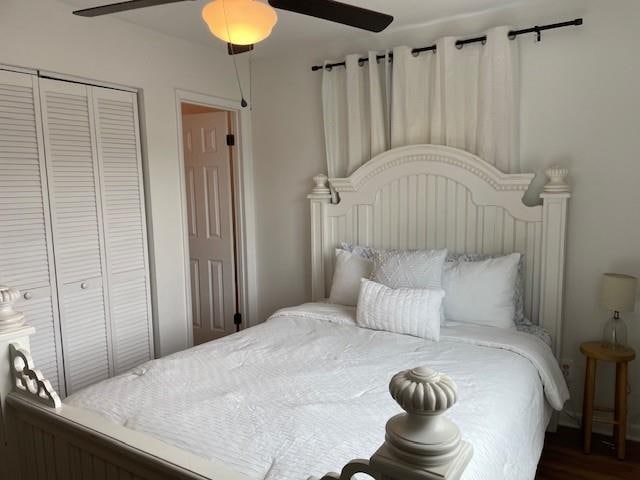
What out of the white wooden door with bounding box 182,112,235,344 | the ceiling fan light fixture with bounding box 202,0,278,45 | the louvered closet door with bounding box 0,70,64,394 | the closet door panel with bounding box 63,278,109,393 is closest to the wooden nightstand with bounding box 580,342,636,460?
the ceiling fan light fixture with bounding box 202,0,278,45

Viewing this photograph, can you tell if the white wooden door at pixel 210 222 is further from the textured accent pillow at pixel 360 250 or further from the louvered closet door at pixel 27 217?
the louvered closet door at pixel 27 217

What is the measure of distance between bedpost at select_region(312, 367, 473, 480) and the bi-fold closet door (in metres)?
2.34

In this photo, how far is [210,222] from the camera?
4.19m

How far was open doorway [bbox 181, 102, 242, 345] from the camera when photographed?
404 cm

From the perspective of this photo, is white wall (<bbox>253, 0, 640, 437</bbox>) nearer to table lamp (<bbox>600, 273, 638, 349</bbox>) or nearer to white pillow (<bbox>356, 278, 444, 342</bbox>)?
table lamp (<bbox>600, 273, 638, 349</bbox>)

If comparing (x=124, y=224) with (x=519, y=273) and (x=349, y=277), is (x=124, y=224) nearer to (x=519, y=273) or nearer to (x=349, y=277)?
(x=349, y=277)

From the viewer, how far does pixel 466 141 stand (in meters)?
3.00

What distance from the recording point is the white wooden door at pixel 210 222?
4.05 m

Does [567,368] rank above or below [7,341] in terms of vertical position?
below

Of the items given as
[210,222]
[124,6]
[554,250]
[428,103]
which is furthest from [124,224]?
[554,250]

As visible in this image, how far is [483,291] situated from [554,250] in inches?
18.7

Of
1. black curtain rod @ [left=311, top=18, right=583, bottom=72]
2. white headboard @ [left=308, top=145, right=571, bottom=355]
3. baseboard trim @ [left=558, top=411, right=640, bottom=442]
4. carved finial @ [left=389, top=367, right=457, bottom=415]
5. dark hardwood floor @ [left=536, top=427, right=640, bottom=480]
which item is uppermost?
black curtain rod @ [left=311, top=18, right=583, bottom=72]

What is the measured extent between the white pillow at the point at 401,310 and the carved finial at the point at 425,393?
1515mm

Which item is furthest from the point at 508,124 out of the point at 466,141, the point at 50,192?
the point at 50,192
